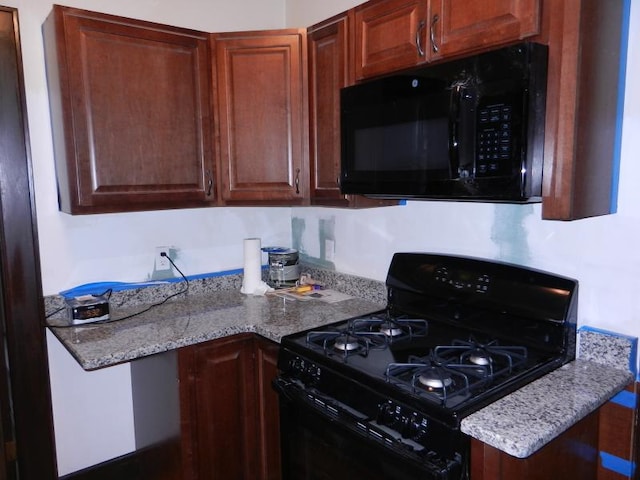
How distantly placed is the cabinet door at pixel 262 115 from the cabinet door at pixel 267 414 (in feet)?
2.21

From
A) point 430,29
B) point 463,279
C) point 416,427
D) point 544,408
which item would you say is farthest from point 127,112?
point 544,408

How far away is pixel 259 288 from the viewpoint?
2420mm

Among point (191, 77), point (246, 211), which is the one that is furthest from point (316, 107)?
point (246, 211)

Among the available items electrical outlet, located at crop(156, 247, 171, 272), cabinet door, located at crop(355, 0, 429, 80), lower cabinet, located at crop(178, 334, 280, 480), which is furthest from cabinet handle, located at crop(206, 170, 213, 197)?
cabinet door, located at crop(355, 0, 429, 80)

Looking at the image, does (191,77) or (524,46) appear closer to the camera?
(524,46)

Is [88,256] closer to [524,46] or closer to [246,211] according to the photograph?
[246,211]

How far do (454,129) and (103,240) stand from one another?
5.14ft

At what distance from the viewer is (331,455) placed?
1526 mm

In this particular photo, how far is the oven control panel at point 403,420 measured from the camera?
4.06 ft

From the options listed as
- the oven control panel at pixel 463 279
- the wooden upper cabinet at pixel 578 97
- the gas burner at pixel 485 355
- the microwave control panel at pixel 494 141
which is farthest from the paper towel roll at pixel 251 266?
the wooden upper cabinet at pixel 578 97

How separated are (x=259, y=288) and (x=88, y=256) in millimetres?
774

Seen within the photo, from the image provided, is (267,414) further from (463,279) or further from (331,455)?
(463,279)

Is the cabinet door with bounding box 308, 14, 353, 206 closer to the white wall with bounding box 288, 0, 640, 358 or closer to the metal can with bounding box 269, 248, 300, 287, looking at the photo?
the white wall with bounding box 288, 0, 640, 358

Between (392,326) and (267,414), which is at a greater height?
(392,326)
